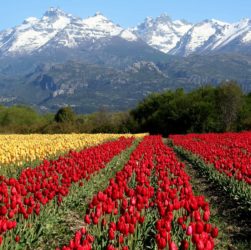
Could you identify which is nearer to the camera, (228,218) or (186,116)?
(228,218)

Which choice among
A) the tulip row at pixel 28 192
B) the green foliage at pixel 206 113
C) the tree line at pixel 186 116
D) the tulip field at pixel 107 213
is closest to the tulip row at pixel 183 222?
the tulip field at pixel 107 213

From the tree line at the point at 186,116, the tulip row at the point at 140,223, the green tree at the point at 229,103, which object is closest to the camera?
the tulip row at the point at 140,223

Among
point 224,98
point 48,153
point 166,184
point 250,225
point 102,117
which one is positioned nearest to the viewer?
point 166,184

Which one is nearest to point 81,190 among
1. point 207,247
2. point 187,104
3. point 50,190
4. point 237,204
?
point 50,190

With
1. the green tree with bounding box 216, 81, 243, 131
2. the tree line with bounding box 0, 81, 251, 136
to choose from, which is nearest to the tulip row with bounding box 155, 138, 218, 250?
the tree line with bounding box 0, 81, 251, 136

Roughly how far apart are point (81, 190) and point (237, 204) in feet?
16.7

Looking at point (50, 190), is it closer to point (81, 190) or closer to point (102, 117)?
point (81, 190)

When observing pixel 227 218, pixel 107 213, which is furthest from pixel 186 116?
pixel 107 213

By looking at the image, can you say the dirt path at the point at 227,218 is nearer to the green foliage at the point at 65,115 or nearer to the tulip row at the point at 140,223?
the tulip row at the point at 140,223

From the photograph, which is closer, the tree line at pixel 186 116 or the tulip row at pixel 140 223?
the tulip row at pixel 140 223

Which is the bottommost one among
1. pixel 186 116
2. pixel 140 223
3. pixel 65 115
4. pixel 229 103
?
pixel 140 223

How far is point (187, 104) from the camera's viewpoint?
296 feet

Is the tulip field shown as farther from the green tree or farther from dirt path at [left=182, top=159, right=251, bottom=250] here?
the green tree

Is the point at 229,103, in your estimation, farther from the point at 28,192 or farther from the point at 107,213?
the point at 107,213
